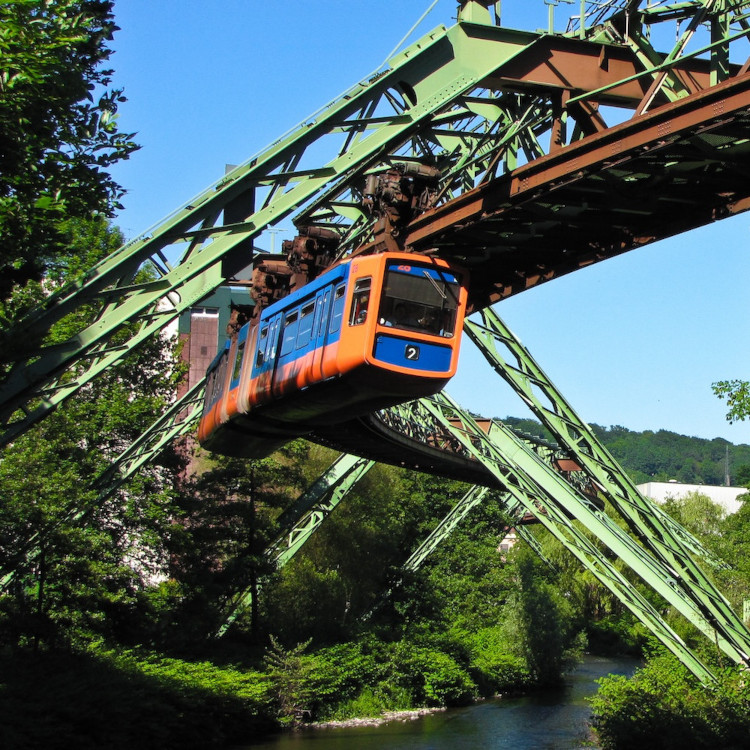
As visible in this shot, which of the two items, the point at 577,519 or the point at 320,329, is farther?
the point at 577,519

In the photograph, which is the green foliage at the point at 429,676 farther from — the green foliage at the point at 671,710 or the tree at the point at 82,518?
the green foliage at the point at 671,710

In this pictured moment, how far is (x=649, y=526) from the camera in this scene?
21.1 meters

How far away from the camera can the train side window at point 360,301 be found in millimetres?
13312

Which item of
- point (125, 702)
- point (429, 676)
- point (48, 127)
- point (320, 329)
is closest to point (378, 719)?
point (429, 676)

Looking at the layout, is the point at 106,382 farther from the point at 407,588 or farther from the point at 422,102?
the point at 422,102

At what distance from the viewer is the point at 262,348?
17.6m

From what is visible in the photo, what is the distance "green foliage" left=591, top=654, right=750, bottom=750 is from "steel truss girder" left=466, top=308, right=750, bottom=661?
1.25 metres

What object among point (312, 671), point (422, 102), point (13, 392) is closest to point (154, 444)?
point (312, 671)

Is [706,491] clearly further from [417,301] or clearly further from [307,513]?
[417,301]

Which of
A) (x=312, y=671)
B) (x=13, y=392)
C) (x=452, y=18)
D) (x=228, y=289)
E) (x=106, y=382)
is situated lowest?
(x=312, y=671)

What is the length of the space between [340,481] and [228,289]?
122ft

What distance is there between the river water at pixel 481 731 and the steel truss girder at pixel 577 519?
3450mm

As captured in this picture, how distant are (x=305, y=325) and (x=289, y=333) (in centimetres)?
84

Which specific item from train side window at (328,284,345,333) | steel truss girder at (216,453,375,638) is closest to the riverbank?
steel truss girder at (216,453,375,638)
